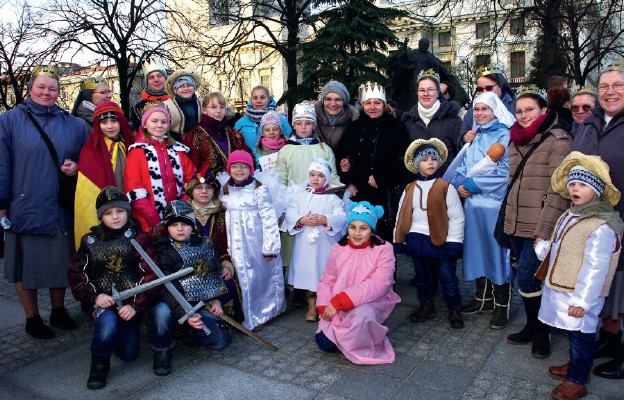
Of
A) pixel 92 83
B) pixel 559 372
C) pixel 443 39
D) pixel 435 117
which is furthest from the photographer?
pixel 443 39

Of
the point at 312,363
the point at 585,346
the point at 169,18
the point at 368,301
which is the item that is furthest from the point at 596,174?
the point at 169,18

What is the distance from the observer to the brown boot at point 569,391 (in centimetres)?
346

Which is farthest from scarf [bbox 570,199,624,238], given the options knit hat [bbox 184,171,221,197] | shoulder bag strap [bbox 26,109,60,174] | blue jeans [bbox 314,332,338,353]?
shoulder bag strap [bbox 26,109,60,174]

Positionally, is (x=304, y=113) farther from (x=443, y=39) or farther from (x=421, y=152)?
(x=443, y=39)

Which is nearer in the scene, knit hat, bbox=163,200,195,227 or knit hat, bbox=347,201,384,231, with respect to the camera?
knit hat, bbox=163,200,195,227

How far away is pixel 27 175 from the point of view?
4.61 m

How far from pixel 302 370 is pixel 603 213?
237 centimetres

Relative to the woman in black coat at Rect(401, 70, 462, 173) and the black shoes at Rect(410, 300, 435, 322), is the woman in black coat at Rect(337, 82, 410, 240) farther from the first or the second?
the black shoes at Rect(410, 300, 435, 322)

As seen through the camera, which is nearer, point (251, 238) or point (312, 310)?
point (251, 238)

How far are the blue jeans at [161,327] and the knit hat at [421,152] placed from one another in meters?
2.54

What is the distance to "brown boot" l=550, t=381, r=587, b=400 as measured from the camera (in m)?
3.46

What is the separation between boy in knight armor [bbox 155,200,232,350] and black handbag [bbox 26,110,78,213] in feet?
3.37

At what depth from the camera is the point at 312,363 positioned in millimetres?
4172

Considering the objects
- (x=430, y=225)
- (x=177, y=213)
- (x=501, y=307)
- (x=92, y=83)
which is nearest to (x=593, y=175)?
(x=430, y=225)
